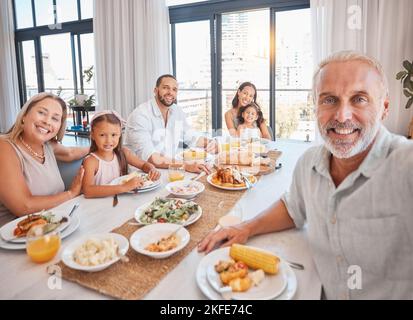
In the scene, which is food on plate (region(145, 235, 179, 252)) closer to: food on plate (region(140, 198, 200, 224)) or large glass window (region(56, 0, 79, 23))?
food on plate (region(140, 198, 200, 224))

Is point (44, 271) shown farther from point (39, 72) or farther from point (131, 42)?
point (39, 72)

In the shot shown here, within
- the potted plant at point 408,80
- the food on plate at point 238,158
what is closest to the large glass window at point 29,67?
the food on plate at point 238,158

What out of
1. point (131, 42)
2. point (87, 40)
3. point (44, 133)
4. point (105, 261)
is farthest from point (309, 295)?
point (87, 40)

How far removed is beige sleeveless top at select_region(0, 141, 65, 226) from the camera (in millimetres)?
1542

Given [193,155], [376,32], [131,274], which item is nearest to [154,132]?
[193,155]

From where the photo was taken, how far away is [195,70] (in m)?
4.64

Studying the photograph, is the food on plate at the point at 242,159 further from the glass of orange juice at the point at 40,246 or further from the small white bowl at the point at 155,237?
the glass of orange juice at the point at 40,246

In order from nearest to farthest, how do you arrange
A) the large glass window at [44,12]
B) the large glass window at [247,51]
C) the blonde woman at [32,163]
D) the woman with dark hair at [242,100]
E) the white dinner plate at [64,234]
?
the white dinner plate at [64,234], the blonde woman at [32,163], the woman with dark hair at [242,100], the large glass window at [247,51], the large glass window at [44,12]

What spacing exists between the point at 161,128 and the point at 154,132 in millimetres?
96

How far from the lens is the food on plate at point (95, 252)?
90 cm

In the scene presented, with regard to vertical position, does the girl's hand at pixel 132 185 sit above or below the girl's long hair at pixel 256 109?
below

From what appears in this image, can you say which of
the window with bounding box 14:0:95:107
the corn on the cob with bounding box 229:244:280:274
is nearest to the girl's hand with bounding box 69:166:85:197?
the corn on the cob with bounding box 229:244:280:274

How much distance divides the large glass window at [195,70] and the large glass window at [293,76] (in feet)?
3.30

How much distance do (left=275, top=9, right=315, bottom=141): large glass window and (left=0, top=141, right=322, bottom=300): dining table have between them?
9.43ft
